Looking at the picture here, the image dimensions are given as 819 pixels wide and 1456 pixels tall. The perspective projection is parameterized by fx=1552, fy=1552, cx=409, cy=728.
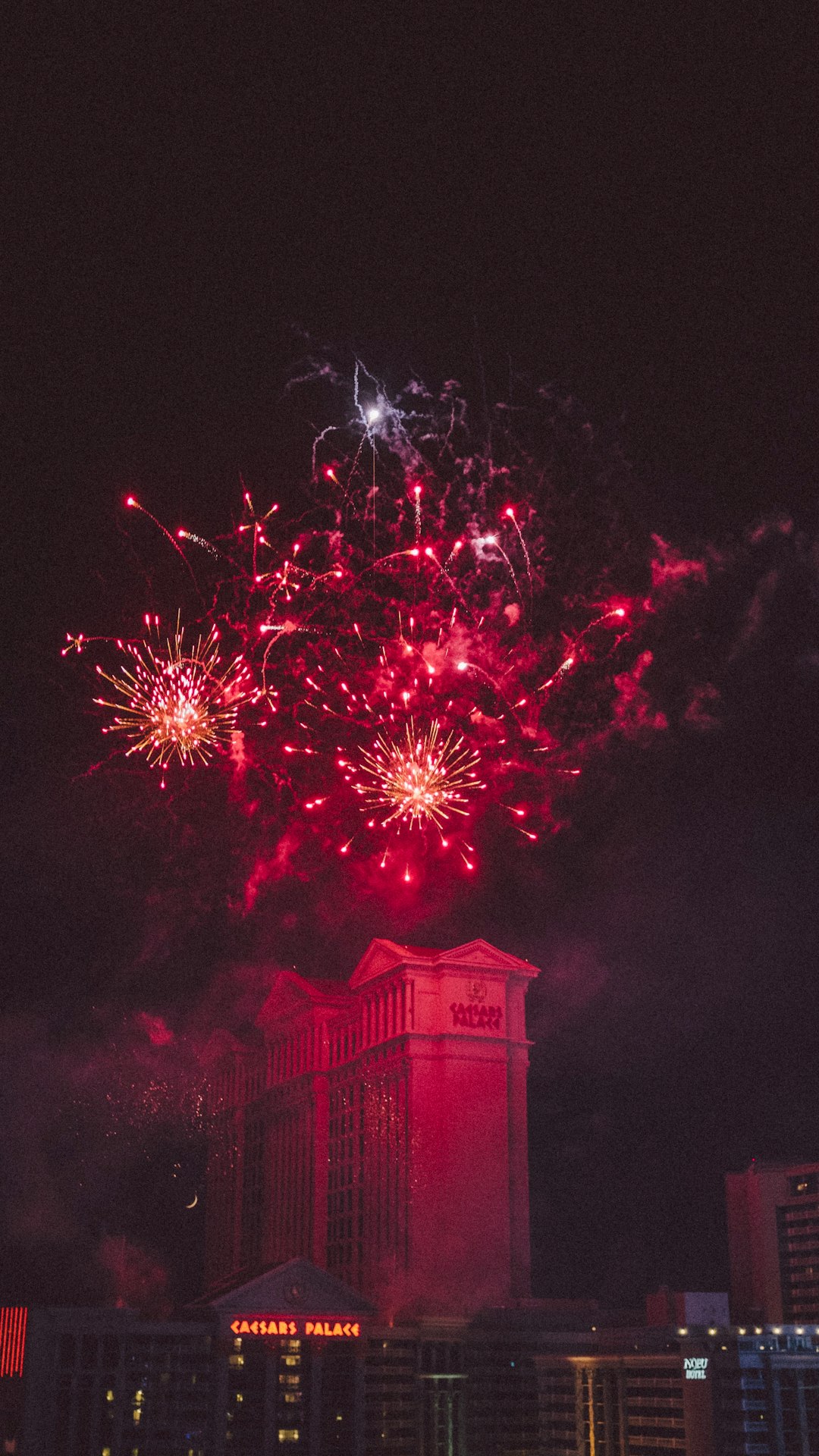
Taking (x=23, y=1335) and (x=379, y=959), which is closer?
(x=23, y=1335)

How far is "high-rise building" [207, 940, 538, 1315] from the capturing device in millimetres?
107062

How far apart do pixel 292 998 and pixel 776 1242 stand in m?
→ 49.6

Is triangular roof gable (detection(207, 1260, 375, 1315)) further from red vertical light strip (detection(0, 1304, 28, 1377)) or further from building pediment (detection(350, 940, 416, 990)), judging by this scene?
building pediment (detection(350, 940, 416, 990))

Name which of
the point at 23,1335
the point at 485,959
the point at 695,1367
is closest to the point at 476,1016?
the point at 485,959

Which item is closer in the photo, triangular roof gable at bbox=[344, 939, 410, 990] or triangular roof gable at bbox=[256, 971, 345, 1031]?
triangular roof gable at bbox=[344, 939, 410, 990]

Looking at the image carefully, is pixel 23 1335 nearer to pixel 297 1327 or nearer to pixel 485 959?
pixel 297 1327

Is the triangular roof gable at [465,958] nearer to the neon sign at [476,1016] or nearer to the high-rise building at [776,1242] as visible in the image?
the neon sign at [476,1016]

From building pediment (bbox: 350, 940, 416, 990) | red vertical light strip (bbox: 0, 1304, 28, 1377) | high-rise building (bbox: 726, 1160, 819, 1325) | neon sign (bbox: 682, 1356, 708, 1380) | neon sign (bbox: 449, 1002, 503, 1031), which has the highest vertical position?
building pediment (bbox: 350, 940, 416, 990)

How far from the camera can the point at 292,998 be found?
441 ft

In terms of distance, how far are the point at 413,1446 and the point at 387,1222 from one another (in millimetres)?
15830

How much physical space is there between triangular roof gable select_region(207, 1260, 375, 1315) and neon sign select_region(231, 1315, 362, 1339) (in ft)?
1.67

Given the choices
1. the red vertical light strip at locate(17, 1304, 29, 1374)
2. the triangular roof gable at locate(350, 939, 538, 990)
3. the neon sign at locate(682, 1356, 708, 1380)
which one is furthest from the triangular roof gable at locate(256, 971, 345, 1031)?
the neon sign at locate(682, 1356, 708, 1380)

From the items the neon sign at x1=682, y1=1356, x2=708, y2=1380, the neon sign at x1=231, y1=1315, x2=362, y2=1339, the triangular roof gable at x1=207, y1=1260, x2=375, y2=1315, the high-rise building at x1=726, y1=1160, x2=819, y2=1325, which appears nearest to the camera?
the neon sign at x1=682, y1=1356, x2=708, y2=1380

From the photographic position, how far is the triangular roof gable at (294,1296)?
111 meters
